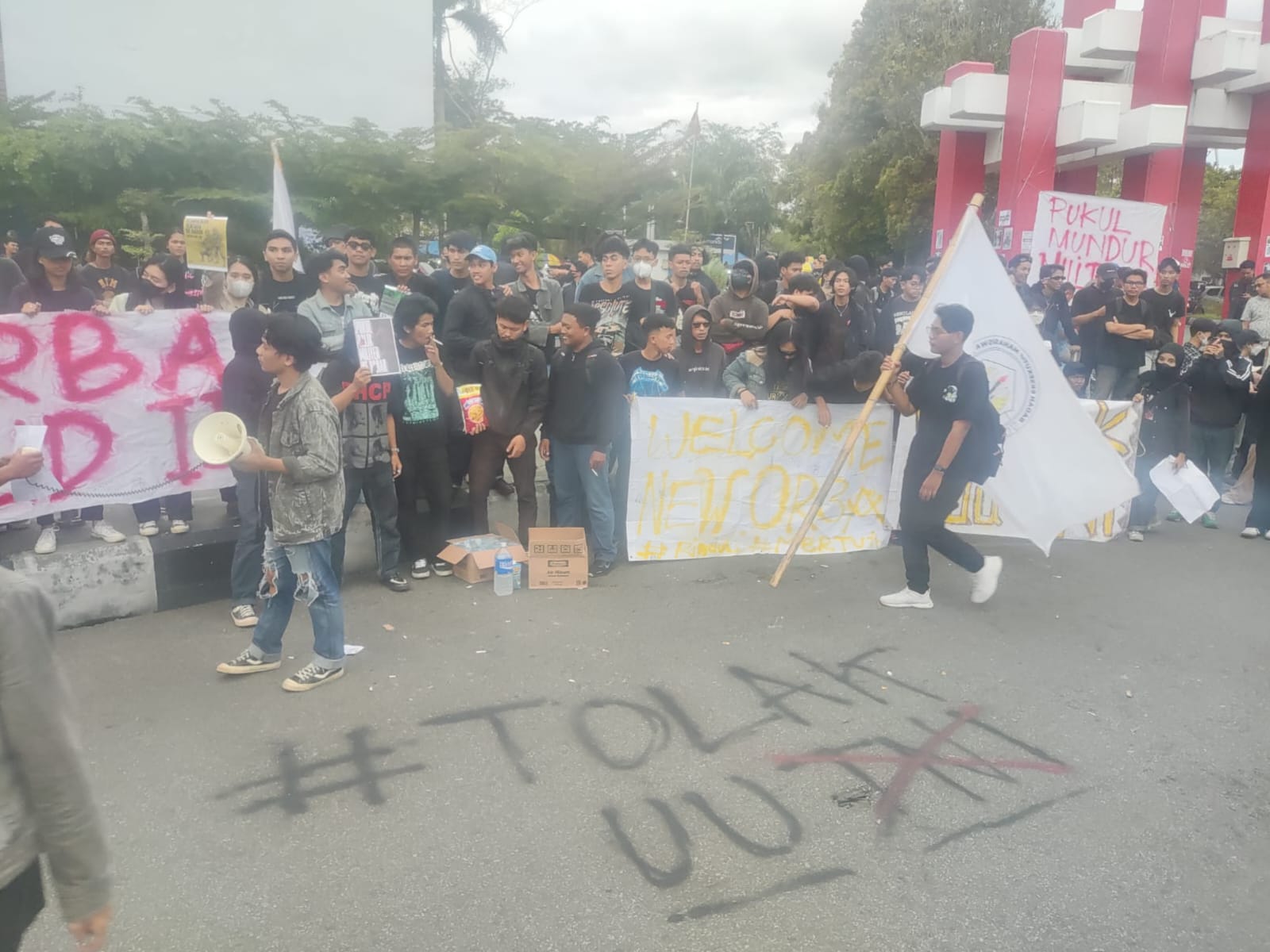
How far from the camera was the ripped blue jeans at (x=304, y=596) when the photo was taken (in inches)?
168

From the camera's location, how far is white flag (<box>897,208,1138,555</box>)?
5.94 meters

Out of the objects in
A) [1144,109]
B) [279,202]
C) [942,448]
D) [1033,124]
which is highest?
[1144,109]

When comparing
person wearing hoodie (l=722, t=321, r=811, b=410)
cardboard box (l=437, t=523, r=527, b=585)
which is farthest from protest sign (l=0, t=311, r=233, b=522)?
person wearing hoodie (l=722, t=321, r=811, b=410)

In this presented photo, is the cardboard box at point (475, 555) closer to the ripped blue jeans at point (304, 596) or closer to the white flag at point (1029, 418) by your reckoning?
the ripped blue jeans at point (304, 596)

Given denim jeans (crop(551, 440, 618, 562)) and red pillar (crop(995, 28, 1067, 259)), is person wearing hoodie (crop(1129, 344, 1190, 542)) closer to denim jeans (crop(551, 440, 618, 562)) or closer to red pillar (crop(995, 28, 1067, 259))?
denim jeans (crop(551, 440, 618, 562))

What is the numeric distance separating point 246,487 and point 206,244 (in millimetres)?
2059

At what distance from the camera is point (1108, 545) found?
7.15 meters

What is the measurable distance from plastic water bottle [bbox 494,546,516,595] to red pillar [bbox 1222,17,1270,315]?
46.7 ft

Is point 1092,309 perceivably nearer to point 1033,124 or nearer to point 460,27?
point 1033,124

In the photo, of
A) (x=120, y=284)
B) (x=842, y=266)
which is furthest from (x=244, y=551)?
(x=842, y=266)

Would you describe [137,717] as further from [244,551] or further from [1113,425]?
[1113,425]

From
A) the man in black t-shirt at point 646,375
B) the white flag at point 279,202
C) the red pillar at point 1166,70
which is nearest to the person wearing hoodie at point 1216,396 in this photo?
the man in black t-shirt at point 646,375

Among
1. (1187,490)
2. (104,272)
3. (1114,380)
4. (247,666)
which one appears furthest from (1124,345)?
(104,272)

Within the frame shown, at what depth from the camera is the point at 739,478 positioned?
6.56 metres
